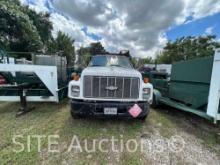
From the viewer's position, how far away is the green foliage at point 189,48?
2797cm

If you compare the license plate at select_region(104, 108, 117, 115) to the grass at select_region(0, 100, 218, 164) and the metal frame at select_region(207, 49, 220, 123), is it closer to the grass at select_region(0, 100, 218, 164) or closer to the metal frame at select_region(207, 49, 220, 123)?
the grass at select_region(0, 100, 218, 164)

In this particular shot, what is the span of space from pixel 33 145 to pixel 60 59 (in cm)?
511

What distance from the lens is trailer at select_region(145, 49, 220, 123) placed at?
313 centimetres

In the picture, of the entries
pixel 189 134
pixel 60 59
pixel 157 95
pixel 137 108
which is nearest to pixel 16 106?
pixel 60 59

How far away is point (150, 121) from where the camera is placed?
4.36 metres

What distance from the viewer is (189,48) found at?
29969 mm

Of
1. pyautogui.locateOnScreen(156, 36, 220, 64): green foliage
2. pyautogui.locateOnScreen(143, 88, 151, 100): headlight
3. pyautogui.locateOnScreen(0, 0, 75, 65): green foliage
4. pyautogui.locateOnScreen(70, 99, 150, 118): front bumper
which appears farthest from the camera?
pyautogui.locateOnScreen(156, 36, 220, 64): green foliage

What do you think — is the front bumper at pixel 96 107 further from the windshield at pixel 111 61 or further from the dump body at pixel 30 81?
the windshield at pixel 111 61

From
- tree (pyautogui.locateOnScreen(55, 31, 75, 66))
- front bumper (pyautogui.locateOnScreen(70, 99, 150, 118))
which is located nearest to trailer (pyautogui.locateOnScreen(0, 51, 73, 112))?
front bumper (pyautogui.locateOnScreen(70, 99, 150, 118))

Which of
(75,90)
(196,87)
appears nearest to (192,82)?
(196,87)

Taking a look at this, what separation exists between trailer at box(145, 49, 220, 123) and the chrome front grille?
168cm

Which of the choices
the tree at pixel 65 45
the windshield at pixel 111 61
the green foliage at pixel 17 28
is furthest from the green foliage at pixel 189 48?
the windshield at pixel 111 61

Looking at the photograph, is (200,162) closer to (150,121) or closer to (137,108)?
(137,108)

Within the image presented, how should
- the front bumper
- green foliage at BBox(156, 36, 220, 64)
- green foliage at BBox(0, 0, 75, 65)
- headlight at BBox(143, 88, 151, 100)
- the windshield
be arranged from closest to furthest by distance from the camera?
the front bumper → headlight at BBox(143, 88, 151, 100) → the windshield → green foliage at BBox(0, 0, 75, 65) → green foliage at BBox(156, 36, 220, 64)
